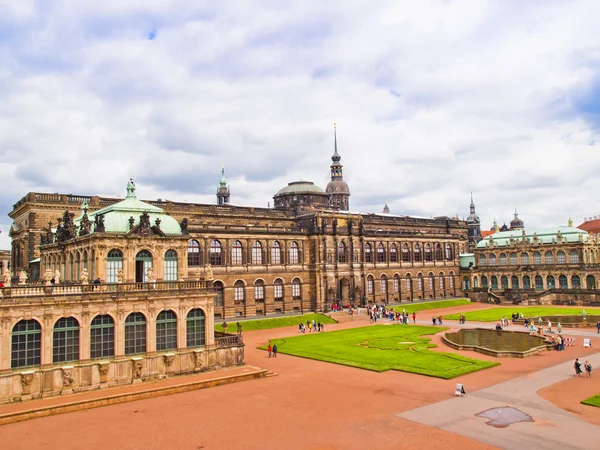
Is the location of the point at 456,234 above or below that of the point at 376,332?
above

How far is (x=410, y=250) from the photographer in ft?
A: 298

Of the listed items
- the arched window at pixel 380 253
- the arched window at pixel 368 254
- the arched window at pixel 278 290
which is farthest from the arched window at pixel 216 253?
the arched window at pixel 380 253

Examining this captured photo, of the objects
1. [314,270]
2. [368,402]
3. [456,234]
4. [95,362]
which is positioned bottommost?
[368,402]

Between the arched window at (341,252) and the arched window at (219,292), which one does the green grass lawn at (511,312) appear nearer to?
the arched window at (341,252)

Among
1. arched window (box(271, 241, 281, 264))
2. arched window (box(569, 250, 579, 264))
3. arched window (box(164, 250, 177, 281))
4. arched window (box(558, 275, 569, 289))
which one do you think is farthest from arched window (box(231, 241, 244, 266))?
arched window (box(569, 250, 579, 264))

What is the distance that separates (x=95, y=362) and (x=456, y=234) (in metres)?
85.4

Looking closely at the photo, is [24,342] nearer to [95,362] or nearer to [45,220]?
[95,362]

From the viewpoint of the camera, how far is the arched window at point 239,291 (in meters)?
67.5

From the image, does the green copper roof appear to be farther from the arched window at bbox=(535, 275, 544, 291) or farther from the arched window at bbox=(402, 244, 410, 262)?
the arched window at bbox=(402, 244, 410, 262)

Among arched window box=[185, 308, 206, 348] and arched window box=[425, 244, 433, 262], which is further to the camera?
arched window box=[425, 244, 433, 262]

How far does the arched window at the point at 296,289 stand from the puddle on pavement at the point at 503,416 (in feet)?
156

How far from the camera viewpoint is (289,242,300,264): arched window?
245 ft

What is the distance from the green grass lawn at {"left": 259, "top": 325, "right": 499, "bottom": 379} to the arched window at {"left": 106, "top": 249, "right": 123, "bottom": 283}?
628 inches

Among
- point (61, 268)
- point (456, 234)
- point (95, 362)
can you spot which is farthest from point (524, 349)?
point (456, 234)
